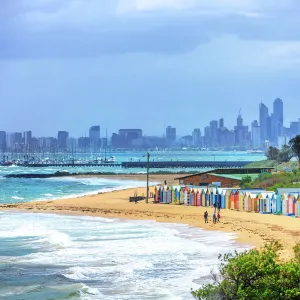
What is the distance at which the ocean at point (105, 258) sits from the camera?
23969 mm

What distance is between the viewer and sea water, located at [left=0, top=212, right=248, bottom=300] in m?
24.0

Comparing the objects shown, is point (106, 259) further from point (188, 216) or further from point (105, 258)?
point (188, 216)

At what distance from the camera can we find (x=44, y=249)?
32.4 metres

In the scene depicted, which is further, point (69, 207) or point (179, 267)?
point (69, 207)

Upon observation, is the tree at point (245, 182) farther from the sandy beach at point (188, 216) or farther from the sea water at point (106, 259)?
the sea water at point (106, 259)

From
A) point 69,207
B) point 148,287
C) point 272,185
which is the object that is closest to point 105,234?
point 148,287

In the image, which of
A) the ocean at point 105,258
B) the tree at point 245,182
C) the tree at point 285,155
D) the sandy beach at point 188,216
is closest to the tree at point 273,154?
the tree at point 285,155

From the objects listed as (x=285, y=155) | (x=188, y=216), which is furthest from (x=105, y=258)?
(x=285, y=155)

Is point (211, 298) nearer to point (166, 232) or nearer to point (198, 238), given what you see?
point (198, 238)

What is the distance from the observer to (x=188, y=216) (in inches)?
1748

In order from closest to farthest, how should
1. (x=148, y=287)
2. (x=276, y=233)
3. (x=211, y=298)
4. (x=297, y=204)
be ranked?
1. (x=211, y=298)
2. (x=148, y=287)
3. (x=276, y=233)
4. (x=297, y=204)

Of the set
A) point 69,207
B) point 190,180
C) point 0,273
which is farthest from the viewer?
point 190,180

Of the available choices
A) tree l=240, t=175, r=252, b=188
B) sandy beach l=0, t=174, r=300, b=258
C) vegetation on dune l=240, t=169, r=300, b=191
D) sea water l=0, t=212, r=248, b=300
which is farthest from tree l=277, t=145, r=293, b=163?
sea water l=0, t=212, r=248, b=300

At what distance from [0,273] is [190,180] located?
120 ft
